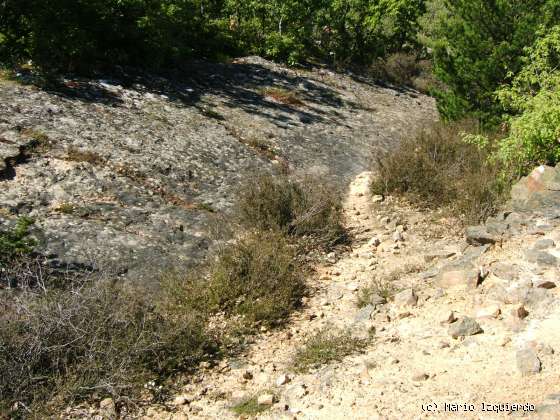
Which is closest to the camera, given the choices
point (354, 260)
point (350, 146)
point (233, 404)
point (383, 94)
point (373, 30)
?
point (233, 404)

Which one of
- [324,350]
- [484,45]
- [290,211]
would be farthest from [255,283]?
[484,45]

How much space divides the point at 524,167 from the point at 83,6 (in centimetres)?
1053

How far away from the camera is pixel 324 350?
5352 mm

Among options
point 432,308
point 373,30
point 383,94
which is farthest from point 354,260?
point 373,30

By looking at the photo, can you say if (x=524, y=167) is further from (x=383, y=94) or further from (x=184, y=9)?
(x=184, y=9)

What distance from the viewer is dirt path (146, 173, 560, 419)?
428cm

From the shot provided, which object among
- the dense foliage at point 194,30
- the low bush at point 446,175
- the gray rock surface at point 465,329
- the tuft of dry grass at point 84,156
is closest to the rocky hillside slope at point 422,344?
the gray rock surface at point 465,329

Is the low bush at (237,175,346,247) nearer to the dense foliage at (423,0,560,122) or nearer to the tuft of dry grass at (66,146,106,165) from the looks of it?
the tuft of dry grass at (66,146,106,165)

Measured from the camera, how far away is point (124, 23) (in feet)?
44.4

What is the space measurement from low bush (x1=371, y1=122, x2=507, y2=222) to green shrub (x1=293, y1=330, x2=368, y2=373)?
353cm

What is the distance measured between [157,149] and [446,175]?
5381 millimetres

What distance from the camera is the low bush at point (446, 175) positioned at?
827cm

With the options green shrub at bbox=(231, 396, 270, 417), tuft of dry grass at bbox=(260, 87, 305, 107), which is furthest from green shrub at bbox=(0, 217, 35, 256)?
tuft of dry grass at bbox=(260, 87, 305, 107)

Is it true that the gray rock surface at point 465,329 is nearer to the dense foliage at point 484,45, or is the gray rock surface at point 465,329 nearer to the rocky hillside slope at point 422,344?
the rocky hillside slope at point 422,344
